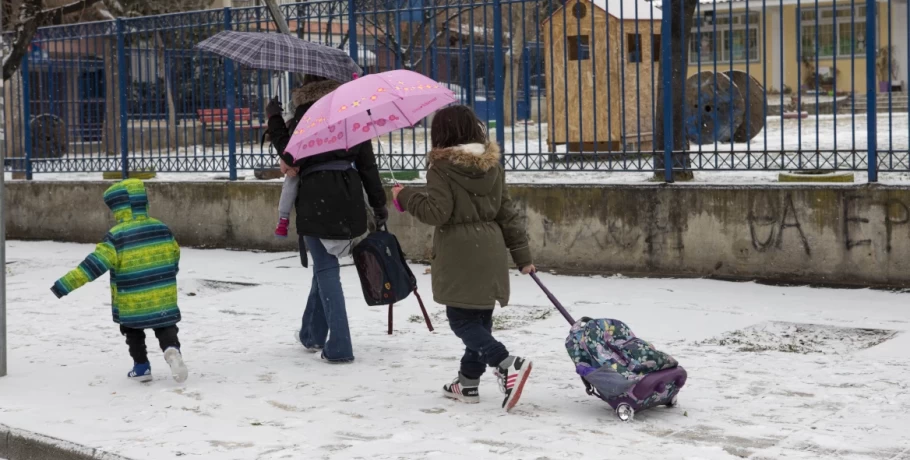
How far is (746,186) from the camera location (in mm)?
9719

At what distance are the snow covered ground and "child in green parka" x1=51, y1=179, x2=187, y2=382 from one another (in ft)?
1.17

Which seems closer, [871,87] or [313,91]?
[313,91]

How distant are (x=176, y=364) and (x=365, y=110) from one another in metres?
1.67

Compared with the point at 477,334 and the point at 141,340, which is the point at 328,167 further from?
the point at 477,334

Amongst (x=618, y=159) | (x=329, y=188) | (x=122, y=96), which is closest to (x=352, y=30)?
(x=618, y=159)

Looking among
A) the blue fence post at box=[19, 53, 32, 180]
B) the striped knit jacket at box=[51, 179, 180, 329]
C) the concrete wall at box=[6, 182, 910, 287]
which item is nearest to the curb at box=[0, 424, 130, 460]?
the striped knit jacket at box=[51, 179, 180, 329]

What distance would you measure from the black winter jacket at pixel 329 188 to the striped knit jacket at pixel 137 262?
79 centimetres

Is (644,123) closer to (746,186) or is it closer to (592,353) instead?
(746,186)

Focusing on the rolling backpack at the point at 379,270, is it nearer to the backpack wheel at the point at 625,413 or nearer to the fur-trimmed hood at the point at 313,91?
the fur-trimmed hood at the point at 313,91

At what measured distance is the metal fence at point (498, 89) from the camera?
10188 millimetres

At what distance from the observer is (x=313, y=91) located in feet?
23.4

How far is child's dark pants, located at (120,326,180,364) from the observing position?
6.80m

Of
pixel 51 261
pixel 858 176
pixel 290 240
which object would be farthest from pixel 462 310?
pixel 51 261

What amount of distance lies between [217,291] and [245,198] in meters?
2.56
